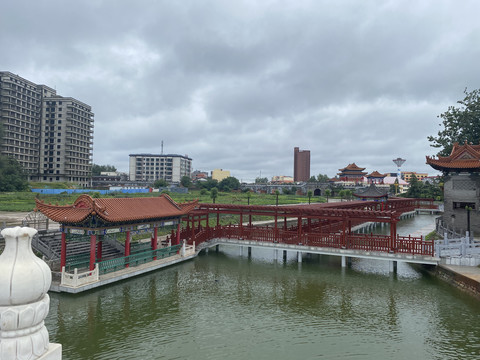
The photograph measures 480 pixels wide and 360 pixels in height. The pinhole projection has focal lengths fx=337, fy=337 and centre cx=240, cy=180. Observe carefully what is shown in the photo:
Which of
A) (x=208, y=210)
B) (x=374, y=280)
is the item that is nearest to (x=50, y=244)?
(x=208, y=210)

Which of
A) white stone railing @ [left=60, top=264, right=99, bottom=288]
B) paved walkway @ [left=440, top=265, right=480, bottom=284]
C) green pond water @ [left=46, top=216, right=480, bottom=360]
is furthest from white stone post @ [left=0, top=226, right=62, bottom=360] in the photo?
paved walkway @ [left=440, top=265, right=480, bottom=284]

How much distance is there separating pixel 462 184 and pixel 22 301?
31121mm

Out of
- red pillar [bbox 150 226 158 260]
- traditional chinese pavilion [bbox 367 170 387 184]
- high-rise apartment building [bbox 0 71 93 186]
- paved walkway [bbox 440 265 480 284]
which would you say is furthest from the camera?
traditional chinese pavilion [bbox 367 170 387 184]

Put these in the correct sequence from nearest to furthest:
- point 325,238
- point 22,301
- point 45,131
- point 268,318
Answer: point 22,301, point 268,318, point 325,238, point 45,131

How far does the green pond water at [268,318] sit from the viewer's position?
11.5 meters

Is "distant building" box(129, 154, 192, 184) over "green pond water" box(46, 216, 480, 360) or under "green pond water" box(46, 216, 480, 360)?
over

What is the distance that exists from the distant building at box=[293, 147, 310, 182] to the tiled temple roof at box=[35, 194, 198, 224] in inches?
6640

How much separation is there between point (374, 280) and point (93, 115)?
4203 inches

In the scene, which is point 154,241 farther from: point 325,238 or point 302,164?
point 302,164

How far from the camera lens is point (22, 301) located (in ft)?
11.1

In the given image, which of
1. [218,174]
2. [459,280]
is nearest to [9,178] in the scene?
[459,280]

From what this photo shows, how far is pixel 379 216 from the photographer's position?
22656 millimetres

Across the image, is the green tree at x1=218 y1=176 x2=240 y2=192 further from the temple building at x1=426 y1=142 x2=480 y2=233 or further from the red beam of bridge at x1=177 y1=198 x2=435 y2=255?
the temple building at x1=426 y1=142 x2=480 y2=233

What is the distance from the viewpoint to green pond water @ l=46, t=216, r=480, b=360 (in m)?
11.5
